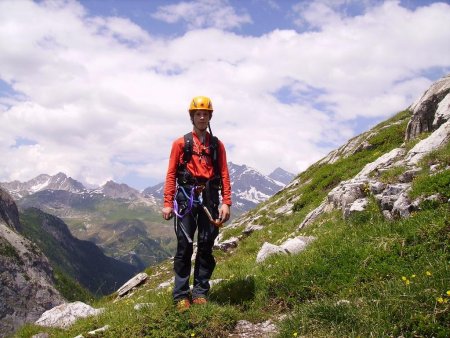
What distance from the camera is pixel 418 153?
47.2 ft

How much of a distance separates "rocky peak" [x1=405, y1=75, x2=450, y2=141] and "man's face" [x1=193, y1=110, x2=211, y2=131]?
1385cm

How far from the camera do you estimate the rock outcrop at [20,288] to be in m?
67.0

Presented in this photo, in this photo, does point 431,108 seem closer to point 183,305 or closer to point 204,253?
point 204,253

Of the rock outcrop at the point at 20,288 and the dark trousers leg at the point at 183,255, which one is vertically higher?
the dark trousers leg at the point at 183,255

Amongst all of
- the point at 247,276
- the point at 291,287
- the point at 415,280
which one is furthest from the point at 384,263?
the point at 247,276

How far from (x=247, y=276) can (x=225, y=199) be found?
229 cm

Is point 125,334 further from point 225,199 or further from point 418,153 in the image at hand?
point 418,153

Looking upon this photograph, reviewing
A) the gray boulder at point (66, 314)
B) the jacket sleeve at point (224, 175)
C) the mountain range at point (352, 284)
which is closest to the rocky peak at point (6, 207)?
the gray boulder at point (66, 314)

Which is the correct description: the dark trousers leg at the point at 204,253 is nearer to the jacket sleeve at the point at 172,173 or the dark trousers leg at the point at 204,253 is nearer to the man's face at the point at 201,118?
the jacket sleeve at the point at 172,173

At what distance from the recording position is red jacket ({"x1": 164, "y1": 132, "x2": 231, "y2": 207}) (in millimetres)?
8969

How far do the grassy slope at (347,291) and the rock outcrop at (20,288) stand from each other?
55690 mm

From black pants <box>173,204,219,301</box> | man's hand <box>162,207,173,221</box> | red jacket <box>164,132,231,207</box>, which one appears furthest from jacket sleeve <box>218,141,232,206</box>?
man's hand <box>162,207,173,221</box>

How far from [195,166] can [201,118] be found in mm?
1097

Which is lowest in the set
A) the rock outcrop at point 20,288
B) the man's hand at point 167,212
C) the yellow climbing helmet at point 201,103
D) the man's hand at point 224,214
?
the rock outcrop at point 20,288
